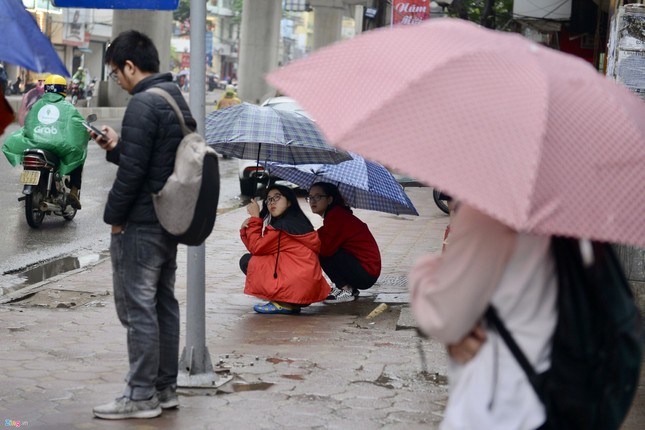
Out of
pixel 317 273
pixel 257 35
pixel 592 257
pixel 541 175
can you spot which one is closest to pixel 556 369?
pixel 592 257

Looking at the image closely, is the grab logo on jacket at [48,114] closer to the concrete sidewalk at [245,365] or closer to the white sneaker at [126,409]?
the concrete sidewalk at [245,365]

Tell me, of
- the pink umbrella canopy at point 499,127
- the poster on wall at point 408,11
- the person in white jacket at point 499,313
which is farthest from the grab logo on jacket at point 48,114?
the person in white jacket at point 499,313

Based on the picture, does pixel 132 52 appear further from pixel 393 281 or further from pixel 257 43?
pixel 257 43

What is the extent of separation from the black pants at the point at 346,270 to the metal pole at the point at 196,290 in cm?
349

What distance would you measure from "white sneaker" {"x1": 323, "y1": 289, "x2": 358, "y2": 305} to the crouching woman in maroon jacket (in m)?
0.05

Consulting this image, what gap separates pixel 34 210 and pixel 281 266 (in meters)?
5.49

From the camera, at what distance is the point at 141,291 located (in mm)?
5496

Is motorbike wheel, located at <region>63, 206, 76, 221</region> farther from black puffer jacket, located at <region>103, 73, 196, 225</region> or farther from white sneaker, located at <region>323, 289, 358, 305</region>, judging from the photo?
black puffer jacket, located at <region>103, 73, 196, 225</region>

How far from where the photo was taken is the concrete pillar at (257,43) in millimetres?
50156

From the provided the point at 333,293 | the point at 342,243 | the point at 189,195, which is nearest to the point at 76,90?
the point at 333,293

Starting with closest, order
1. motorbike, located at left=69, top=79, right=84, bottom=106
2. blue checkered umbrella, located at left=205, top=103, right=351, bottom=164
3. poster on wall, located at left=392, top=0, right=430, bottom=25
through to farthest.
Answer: blue checkered umbrella, located at left=205, top=103, right=351, bottom=164 → poster on wall, located at left=392, top=0, right=430, bottom=25 → motorbike, located at left=69, top=79, right=84, bottom=106

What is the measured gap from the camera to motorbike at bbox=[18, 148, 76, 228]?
43.4ft

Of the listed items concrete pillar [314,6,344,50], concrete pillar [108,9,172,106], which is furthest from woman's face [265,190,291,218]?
concrete pillar [314,6,344,50]

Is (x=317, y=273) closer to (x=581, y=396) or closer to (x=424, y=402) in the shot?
(x=424, y=402)
